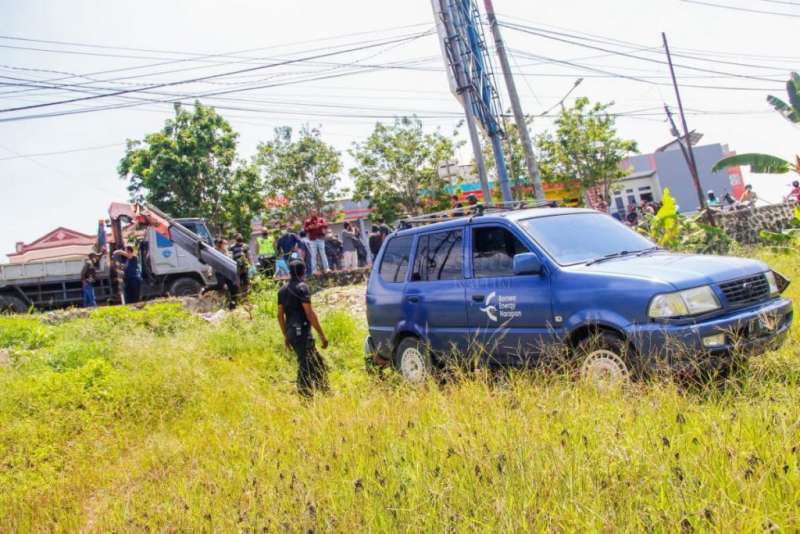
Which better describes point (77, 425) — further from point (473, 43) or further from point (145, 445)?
point (473, 43)

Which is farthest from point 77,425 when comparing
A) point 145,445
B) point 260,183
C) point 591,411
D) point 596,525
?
point 260,183

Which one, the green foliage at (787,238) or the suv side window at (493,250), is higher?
the suv side window at (493,250)

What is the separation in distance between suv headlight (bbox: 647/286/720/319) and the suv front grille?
16 centimetres

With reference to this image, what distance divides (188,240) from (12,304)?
654 cm

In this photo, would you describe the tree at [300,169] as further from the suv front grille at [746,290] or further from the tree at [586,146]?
the suv front grille at [746,290]

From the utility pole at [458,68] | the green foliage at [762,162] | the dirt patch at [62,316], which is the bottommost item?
the dirt patch at [62,316]

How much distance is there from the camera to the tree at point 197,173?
25.5 m

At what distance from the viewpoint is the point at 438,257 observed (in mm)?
6008

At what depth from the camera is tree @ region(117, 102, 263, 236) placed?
83.6 feet

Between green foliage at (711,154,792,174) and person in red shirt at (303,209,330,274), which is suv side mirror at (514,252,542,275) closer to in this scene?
green foliage at (711,154,792,174)

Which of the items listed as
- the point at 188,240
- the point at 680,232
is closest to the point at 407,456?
the point at 680,232

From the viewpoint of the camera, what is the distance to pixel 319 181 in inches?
1216

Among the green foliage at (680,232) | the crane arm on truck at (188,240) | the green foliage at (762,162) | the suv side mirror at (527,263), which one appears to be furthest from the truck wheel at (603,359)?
the crane arm on truck at (188,240)

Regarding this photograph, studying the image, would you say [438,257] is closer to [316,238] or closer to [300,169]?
[316,238]
